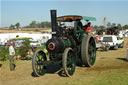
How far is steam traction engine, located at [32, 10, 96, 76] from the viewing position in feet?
25.4

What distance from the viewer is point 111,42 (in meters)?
18.3

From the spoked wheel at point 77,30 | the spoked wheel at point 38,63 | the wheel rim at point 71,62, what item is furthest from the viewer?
the spoked wheel at point 77,30

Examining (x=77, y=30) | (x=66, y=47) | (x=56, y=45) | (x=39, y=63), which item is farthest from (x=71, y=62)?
(x=77, y=30)

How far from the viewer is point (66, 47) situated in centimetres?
825

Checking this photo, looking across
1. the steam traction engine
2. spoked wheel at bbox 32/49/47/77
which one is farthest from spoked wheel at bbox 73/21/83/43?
spoked wheel at bbox 32/49/47/77

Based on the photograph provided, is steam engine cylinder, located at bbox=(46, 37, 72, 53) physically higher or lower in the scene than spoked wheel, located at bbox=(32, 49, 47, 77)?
higher

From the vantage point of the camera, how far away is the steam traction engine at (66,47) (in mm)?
7734

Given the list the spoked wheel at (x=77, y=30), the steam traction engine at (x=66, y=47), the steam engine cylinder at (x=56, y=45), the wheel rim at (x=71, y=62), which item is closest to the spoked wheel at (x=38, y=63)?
the steam traction engine at (x=66, y=47)

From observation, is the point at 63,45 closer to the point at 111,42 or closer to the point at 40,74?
the point at 40,74

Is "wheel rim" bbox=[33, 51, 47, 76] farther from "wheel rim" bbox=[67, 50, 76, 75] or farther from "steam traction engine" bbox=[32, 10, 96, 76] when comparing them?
"wheel rim" bbox=[67, 50, 76, 75]

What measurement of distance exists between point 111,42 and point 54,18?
11.7m

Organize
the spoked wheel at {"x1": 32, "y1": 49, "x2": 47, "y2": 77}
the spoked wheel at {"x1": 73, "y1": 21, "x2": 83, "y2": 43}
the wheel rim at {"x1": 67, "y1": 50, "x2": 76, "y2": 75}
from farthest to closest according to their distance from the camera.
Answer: the spoked wheel at {"x1": 73, "y1": 21, "x2": 83, "y2": 43} < the wheel rim at {"x1": 67, "y1": 50, "x2": 76, "y2": 75} < the spoked wheel at {"x1": 32, "y1": 49, "x2": 47, "y2": 77}

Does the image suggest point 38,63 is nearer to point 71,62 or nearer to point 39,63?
point 39,63

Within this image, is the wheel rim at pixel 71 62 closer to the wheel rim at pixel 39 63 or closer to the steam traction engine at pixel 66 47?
the steam traction engine at pixel 66 47
